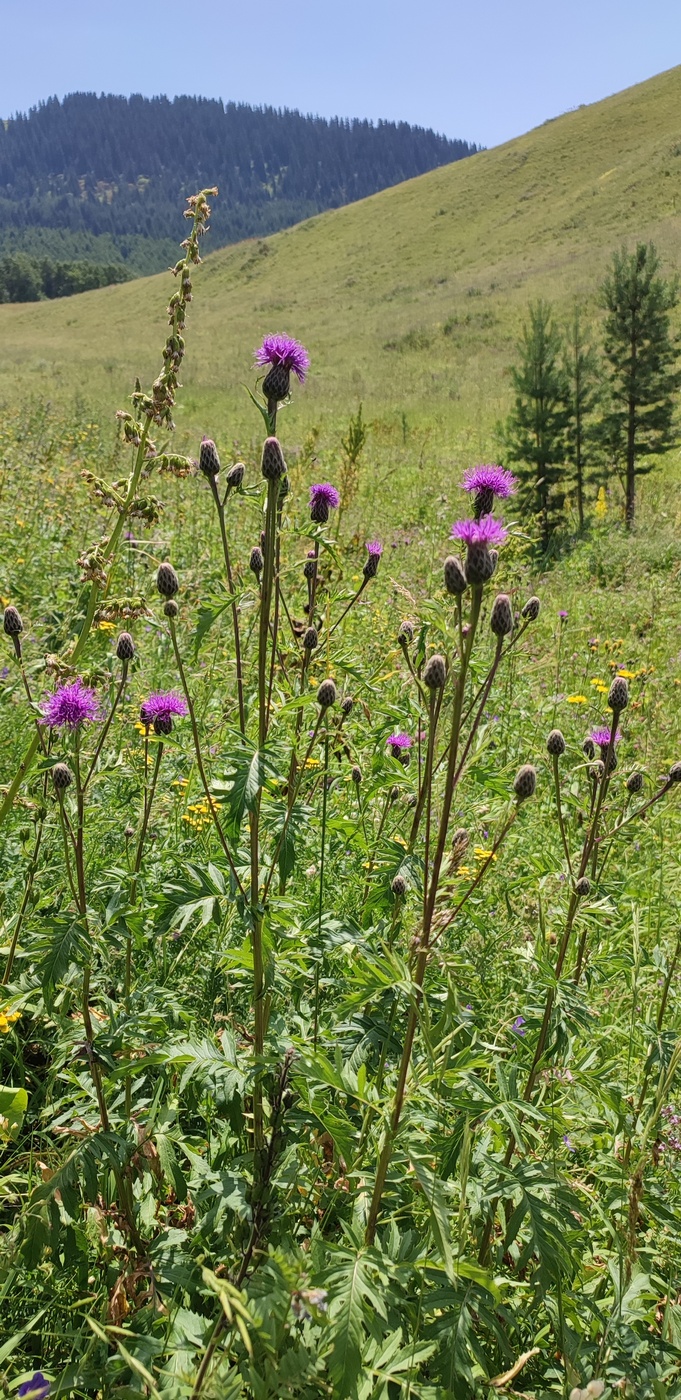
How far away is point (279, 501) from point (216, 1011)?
1.57m

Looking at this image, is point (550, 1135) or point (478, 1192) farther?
point (550, 1135)

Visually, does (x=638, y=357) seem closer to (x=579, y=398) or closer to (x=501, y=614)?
(x=579, y=398)

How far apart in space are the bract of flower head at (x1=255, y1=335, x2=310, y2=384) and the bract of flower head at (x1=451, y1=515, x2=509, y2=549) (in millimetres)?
458

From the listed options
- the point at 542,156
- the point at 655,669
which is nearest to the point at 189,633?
the point at 655,669

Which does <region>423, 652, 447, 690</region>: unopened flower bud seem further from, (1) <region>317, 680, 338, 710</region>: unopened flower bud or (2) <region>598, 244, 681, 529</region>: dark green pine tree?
(2) <region>598, 244, 681, 529</region>: dark green pine tree

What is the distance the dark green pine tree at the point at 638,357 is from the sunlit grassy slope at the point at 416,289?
12.2ft

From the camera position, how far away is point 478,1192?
1.52 m

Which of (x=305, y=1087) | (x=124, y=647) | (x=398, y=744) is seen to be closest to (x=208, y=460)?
(x=124, y=647)

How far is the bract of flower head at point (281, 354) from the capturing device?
1557 mm

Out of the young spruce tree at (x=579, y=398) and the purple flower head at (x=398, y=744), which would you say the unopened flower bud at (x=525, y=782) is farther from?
the young spruce tree at (x=579, y=398)

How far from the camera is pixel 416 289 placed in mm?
38188

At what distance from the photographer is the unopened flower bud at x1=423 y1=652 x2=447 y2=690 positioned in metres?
1.38

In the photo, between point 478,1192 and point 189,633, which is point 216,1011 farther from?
point 189,633

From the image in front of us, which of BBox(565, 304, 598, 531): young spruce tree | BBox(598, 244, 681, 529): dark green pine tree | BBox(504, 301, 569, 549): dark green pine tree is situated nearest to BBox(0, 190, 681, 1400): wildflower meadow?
BBox(504, 301, 569, 549): dark green pine tree
